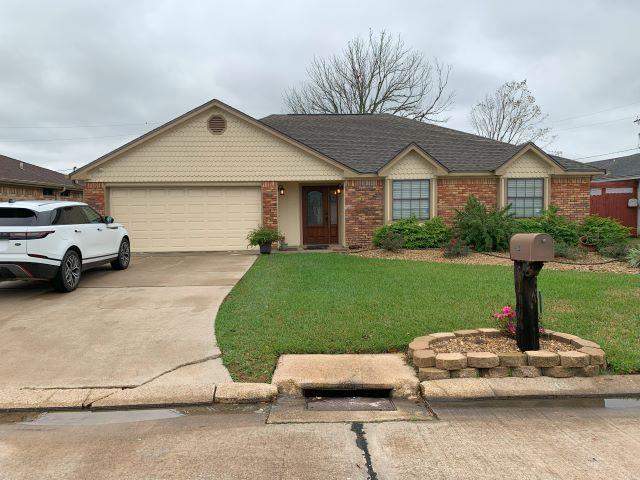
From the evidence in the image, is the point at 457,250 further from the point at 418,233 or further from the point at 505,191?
the point at 505,191

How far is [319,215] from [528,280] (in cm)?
1250

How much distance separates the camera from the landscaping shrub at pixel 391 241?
1406cm

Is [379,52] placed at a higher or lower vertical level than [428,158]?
higher

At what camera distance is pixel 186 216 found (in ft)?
50.1

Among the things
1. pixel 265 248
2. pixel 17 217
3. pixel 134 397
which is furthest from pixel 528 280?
pixel 265 248

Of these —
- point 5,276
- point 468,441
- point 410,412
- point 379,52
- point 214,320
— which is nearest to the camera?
point 468,441

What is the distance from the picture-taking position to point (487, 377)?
14.8 ft

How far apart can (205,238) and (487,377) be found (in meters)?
12.2

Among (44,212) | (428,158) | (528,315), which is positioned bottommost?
(528,315)

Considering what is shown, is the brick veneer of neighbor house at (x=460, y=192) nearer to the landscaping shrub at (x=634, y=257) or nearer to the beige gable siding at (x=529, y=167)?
the beige gable siding at (x=529, y=167)

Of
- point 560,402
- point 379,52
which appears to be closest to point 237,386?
point 560,402

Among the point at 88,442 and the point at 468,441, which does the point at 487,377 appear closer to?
the point at 468,441

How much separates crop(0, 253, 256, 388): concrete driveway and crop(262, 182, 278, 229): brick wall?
5401 mm

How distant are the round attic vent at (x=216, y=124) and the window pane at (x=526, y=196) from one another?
987 centimetres
